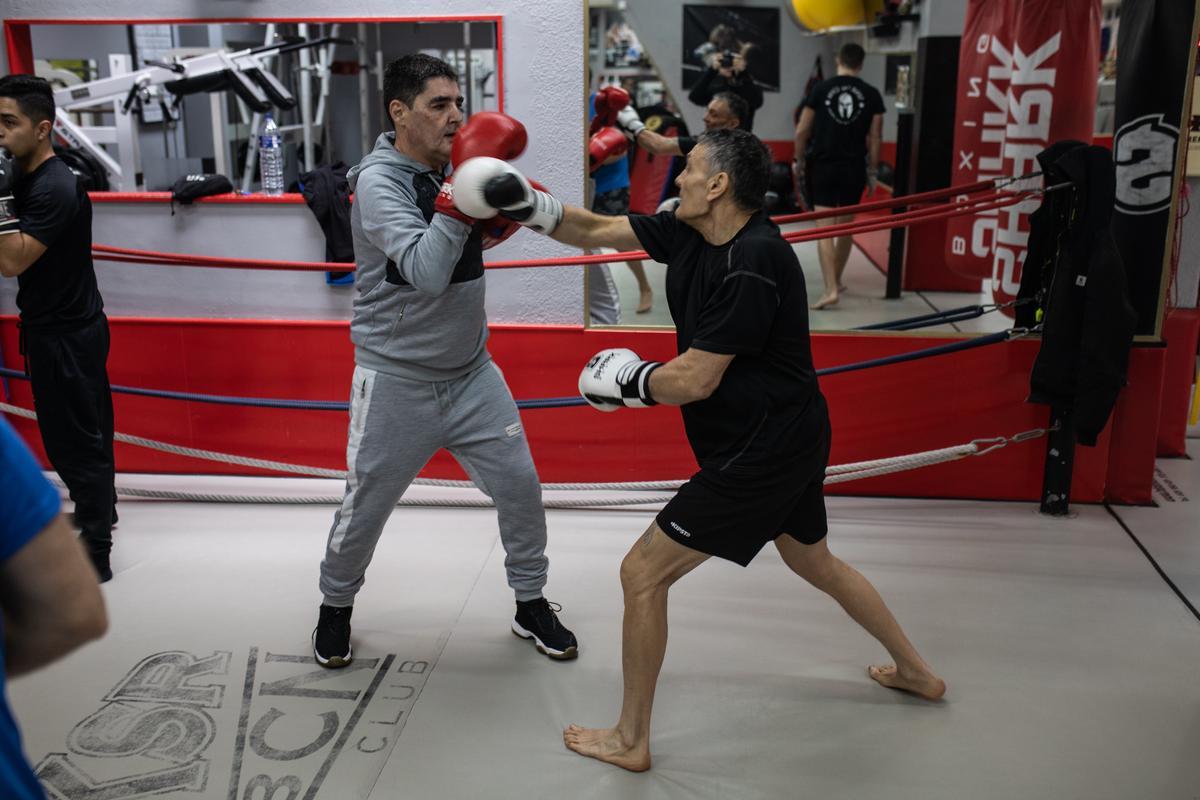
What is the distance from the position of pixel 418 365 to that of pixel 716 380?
0.90 meters

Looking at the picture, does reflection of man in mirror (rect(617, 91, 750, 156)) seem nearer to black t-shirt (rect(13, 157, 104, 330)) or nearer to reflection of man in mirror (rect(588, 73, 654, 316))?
reflection of man in mirror (rect(588, 73, 654, 316))

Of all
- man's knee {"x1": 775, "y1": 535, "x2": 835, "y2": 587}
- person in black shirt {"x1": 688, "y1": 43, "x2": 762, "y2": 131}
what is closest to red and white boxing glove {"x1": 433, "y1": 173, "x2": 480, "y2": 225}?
man's knee {"x1": 775, "y1": 535, "x2": 835, "y2": 587}

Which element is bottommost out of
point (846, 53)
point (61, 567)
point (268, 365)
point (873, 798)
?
point (873, 798)

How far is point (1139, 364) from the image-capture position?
3.98 metres

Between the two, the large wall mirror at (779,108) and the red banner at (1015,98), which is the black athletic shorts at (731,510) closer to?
the large wall mirror at (779,108)

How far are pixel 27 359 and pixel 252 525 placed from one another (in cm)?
97

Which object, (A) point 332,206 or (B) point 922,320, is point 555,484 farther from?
(B) point 922,320

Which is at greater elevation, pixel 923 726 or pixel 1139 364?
pixel 1139 364

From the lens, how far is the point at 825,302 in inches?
186

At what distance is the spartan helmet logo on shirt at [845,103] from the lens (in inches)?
237

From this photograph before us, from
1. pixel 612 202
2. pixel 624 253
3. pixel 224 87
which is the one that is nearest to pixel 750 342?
pixel 624 253

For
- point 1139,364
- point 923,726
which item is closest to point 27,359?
point 923,726

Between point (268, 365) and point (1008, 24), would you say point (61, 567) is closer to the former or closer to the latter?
point (268, 365)

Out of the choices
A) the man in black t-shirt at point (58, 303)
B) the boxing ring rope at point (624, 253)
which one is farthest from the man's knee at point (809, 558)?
the man in black t-shirt at point (58, 303)
